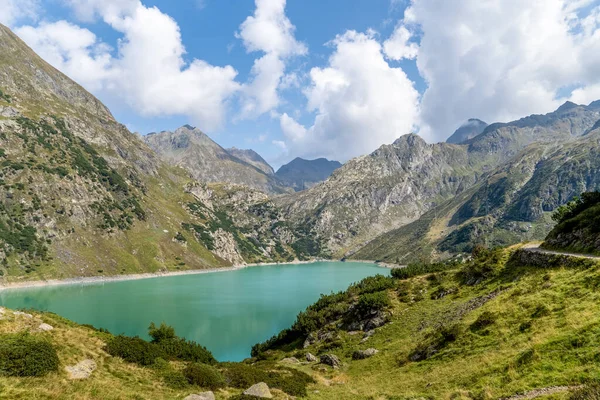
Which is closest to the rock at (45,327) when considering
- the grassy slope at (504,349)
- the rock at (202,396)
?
the rock at (202,396)

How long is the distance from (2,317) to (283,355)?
35.9 m

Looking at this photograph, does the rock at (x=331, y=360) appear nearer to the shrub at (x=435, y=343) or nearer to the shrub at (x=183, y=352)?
the shrub at (x=435, y=343)

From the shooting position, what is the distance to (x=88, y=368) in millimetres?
21672

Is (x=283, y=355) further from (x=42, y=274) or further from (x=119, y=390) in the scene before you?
(x=42, y=274)

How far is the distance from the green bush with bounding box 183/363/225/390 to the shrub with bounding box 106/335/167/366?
3.27 m

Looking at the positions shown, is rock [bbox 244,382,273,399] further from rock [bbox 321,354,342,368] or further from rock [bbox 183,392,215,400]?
rock [bbox 321,354,342,368]

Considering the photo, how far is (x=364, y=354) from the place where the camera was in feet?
132

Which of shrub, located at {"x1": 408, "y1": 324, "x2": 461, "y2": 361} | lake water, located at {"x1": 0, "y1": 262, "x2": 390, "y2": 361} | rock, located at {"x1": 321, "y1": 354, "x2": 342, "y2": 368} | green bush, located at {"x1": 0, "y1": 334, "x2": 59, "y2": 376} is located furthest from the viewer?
lake water, located at {"x1": 0, "y1": 262, "x2": 390, "y2": 361}

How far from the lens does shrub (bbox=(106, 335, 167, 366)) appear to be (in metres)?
24.9

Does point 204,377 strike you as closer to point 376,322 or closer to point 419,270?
point 376,322

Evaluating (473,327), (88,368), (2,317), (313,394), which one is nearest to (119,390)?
(88,368)

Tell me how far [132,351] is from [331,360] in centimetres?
2359

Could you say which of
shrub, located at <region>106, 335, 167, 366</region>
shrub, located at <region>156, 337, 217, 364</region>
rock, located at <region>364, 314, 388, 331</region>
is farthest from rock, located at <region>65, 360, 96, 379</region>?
rock, located at <region>364, 314, 388, 331</region>

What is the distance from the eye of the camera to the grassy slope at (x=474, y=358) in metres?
16.3
